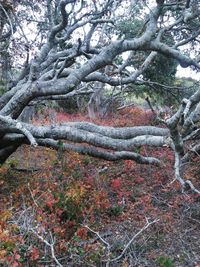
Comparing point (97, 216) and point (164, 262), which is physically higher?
point (164, 262)

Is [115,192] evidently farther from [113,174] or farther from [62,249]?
[62,249]

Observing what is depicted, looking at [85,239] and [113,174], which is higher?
[85,239]

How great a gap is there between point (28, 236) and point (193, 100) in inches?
124

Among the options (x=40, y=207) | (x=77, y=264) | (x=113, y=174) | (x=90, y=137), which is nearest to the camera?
(x=77, y=264)

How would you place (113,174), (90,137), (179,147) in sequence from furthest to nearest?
(113,174)
(90,137)
(179,147)

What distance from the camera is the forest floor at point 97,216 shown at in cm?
534

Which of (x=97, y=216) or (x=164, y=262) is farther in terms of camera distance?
(x=97, y=216)

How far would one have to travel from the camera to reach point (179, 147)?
19.2 feet

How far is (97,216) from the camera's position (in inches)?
285

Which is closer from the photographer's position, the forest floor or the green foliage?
the green foliage

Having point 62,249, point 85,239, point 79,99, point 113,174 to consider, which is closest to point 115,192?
point 113,174

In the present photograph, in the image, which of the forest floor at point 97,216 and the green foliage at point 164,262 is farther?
the forest floor at point 97,216

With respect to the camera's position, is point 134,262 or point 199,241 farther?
point 199,241

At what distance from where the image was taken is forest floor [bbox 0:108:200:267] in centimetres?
534
